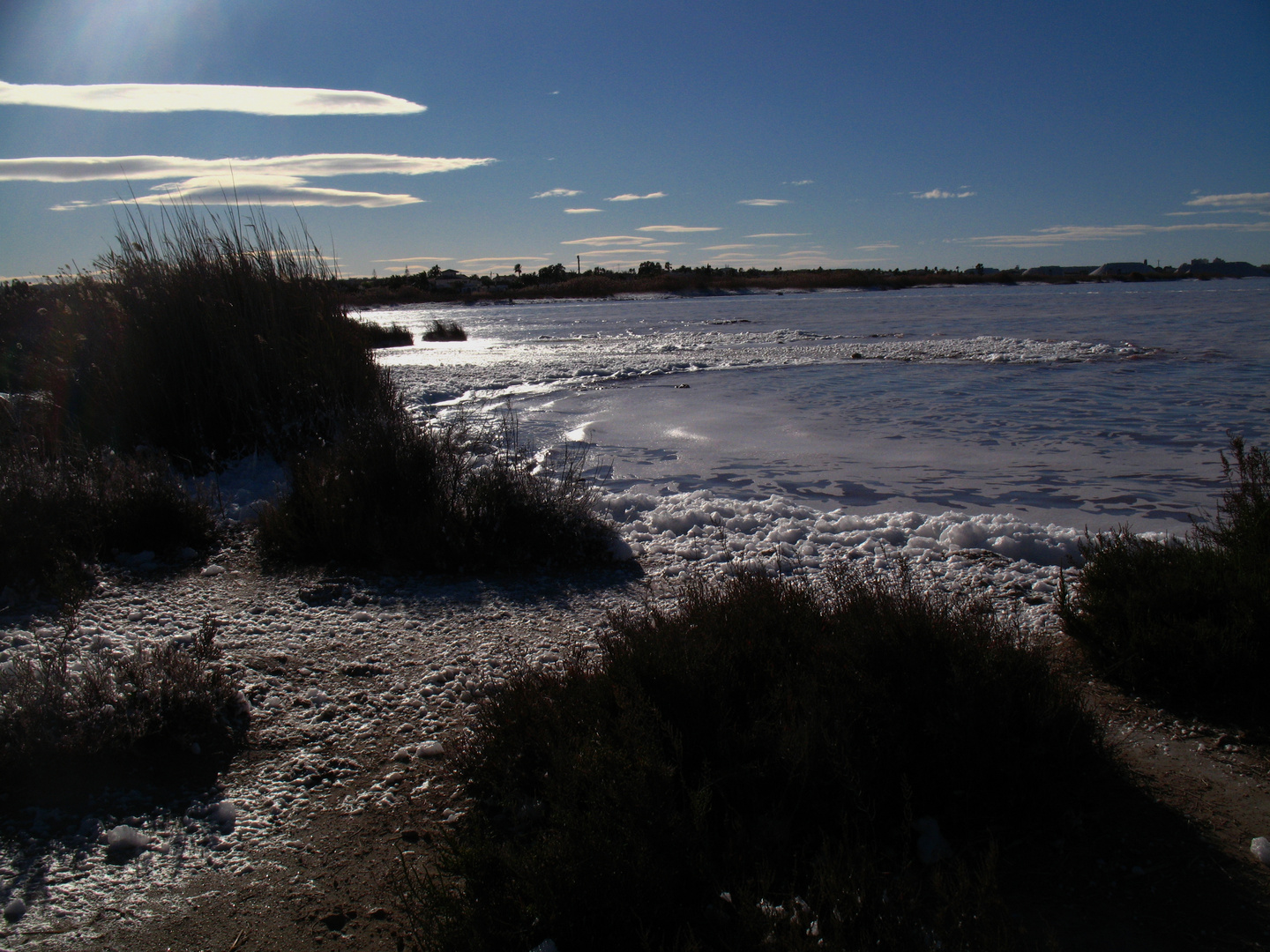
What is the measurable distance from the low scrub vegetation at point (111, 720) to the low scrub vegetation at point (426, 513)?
73.4 inches

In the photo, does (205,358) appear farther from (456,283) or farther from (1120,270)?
(1120,270)

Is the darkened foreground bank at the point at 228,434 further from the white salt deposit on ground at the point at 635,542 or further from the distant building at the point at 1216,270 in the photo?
the distant building at the point at 1216,270

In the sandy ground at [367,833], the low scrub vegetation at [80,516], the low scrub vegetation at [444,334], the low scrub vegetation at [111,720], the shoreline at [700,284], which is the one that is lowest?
the sandy ground at [367,833]

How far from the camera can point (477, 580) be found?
483 centimetres

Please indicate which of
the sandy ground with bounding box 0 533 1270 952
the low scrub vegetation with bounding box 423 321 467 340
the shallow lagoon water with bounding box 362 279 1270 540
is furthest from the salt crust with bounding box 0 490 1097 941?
the low scrub vegetation with bounding box 423 321 467 340

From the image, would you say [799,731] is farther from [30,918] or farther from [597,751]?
[30,918]

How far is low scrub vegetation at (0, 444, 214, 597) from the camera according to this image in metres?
4.35

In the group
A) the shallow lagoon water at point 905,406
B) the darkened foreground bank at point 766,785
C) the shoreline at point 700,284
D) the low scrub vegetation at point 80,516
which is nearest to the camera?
the darkened foreground bank at point 766,785

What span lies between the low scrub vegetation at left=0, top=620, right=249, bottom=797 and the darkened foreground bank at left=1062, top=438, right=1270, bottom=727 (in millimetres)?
3656

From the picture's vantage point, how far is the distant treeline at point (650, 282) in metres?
58.7

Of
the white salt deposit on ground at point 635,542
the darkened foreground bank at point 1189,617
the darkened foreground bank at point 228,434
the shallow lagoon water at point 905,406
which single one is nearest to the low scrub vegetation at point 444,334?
the shallow lagoon water at point 905,406

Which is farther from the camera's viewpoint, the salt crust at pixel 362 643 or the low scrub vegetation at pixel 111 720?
the low scrub vegetation at pixel 111 720

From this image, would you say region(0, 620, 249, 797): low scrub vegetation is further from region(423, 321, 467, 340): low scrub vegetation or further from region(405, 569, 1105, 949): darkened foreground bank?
region(423, 321, 467, 340): low scrub vegetation

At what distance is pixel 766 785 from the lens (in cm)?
240
